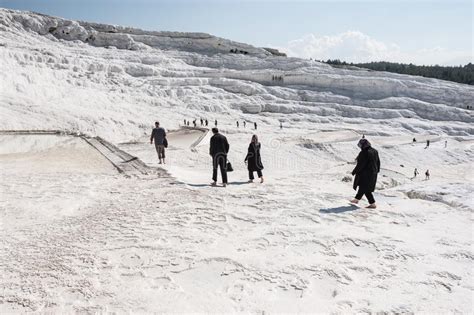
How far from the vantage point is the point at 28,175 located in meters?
7.98

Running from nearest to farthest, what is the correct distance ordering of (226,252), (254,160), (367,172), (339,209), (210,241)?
(226,252) < (210,241) < (339,209) < (367,172) < (254,160)

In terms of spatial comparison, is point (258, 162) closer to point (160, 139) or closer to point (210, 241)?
point (160, 139)

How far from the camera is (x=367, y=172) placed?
Result: 20.0 ft

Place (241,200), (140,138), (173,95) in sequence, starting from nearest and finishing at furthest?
(241,200) < (140,138) < (173,95)

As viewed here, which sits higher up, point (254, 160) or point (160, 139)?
point (160, 139)

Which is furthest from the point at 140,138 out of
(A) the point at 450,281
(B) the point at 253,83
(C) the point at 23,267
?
(B) the point at 253,83

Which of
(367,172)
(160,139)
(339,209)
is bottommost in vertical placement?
(339,209)

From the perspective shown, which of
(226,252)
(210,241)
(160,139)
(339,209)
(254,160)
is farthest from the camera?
(160,139)

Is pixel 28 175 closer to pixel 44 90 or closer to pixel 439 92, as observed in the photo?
pixel 44 90

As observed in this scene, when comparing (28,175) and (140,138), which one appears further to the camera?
(140,138)

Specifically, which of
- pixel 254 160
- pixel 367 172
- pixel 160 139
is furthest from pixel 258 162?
pixel 160 139

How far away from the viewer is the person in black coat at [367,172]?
598 centimetres

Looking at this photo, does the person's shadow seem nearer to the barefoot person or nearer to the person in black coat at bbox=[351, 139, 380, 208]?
the person in black coat at bbox=[351, 139, 380, 208]

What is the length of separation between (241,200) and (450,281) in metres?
3.36
